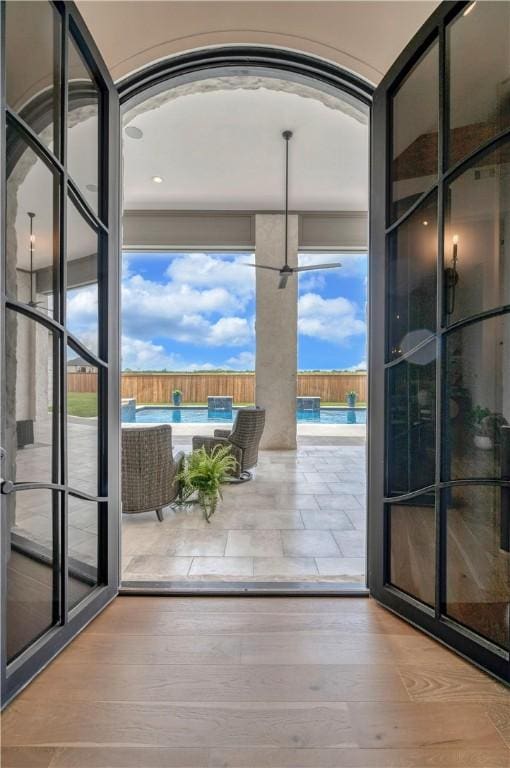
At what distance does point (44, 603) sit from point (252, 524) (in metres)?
2.10

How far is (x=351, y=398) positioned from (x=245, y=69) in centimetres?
875

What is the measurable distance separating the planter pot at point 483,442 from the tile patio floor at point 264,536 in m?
0.99

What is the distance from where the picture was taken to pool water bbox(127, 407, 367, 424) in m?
9.49

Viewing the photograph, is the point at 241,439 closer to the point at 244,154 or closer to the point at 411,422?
the point at 411,422

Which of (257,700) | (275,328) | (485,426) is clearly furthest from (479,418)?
(275,328)

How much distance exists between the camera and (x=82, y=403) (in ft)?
5.01

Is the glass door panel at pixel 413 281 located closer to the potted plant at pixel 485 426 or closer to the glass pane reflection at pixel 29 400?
the potted plant at pixel 485 426

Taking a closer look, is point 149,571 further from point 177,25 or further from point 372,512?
point 177,25

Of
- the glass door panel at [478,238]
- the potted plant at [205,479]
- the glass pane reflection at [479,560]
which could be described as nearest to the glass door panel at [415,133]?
the glass door panel at [478,238]

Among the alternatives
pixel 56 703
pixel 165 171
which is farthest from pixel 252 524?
pixel 165 171

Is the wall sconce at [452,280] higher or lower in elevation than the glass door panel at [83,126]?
lower

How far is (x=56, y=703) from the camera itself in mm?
1114

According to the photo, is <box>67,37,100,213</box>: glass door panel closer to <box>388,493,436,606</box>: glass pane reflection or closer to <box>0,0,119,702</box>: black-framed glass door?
<box>0,0,119,702</box>: black-framed glass door

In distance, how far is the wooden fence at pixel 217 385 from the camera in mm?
9781
